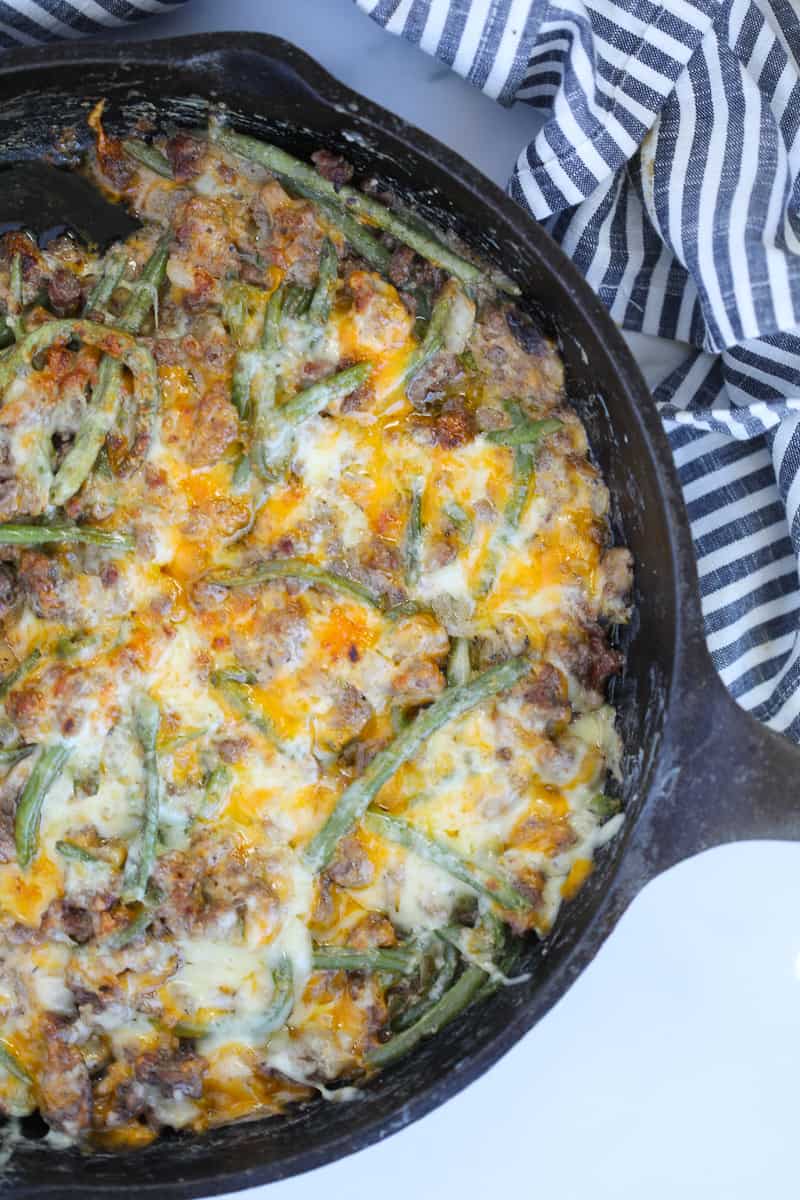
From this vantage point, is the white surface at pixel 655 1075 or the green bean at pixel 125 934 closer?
the green bean at pixel 125 934

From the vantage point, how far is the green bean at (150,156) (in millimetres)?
2900

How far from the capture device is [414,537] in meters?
2.70

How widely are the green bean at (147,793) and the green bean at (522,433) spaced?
37.2 inches

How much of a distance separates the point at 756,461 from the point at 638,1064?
67.7 inches

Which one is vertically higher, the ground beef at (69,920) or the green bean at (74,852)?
the green bean at (74,852)

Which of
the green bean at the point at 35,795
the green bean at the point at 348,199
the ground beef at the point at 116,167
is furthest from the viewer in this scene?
the ground beef at the point at 116,167

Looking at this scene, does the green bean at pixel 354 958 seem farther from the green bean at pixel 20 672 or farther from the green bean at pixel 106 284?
the green bean at pixel 106 284

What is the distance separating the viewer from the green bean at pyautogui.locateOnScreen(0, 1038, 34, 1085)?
2.77 meters

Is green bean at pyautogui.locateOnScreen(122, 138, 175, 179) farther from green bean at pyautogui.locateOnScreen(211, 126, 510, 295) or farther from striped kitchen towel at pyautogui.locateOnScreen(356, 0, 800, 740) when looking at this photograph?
striped kitchen towel at pyautogui.locateOnScreen(356, 0, 800, 740)

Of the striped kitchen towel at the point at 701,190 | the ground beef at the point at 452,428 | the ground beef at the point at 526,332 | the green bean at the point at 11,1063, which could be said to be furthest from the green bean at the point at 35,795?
the striped kitchen towel at the point at 701,190

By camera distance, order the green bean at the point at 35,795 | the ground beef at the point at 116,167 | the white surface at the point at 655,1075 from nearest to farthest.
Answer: the green bean at the point at 35,795 → the ground beef at the point at 116,167 → the white surface at the point at 655,1075

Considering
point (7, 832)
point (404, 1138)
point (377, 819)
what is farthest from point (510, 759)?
point (404, 1138)

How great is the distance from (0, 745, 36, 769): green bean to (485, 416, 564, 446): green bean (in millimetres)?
1204

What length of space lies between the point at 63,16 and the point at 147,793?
1.85m
